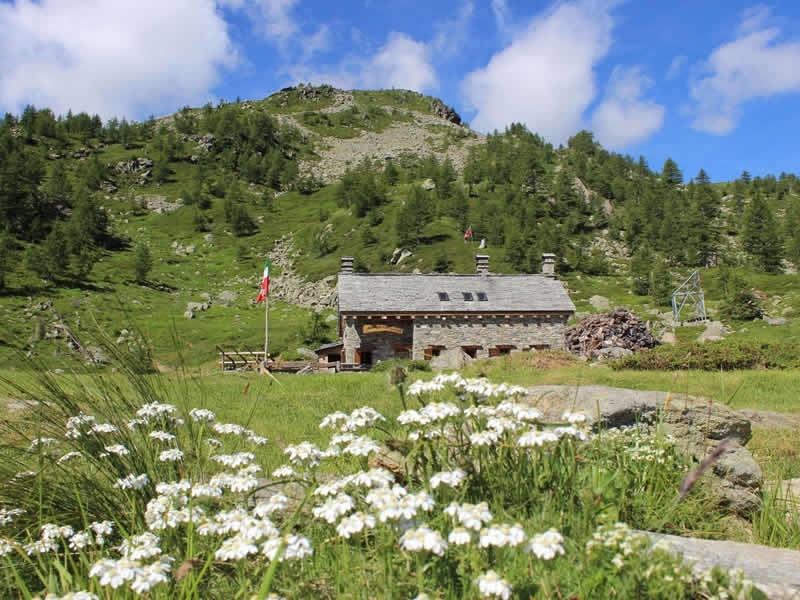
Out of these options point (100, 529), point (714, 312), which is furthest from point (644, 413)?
point (714, 312)

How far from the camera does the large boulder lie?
4344 millimetres

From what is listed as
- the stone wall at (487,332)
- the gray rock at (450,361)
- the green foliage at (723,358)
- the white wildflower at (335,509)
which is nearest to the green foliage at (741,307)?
the stone wall at (487,332)

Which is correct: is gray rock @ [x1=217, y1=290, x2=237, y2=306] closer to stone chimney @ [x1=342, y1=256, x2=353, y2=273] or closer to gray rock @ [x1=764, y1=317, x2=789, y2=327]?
stone chimney @ [x1=342, y1=256, x2=353, y2=273]

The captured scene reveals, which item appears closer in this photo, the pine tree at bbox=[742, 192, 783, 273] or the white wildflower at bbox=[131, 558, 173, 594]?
the white wildflower at bbox=[131, 558, 173, 594]

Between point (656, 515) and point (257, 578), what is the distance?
8.82 ft

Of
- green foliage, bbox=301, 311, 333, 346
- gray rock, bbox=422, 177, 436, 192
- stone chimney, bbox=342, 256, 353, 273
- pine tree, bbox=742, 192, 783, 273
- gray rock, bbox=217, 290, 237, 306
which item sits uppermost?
gray rock, bbox=422, 177, 436, 192

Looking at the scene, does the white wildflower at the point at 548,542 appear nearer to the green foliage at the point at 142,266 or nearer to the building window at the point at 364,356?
the building window at the point at 364,356

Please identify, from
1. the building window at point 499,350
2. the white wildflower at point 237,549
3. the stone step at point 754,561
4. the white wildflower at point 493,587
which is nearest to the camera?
the white wildflower at point 493,587

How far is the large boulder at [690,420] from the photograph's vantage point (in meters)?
4.34

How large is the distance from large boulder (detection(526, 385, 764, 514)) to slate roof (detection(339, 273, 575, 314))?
78.7 ft

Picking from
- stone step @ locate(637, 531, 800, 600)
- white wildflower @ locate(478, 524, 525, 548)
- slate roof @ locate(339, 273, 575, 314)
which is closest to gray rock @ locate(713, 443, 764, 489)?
stone step @ locate(637, 531, 800, 600)

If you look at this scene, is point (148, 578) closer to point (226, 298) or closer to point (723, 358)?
point (723, 358)

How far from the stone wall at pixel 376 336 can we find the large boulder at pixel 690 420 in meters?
24.0

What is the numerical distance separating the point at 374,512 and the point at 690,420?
161 inches
